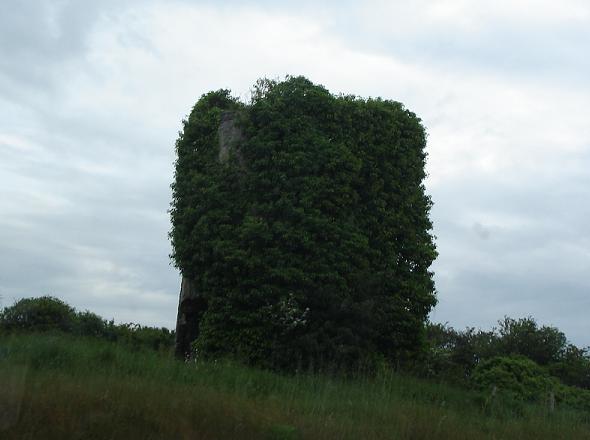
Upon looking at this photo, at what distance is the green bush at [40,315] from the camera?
2198 cm

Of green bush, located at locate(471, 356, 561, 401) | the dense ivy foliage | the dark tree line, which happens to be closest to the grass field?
the dense ivy foliage

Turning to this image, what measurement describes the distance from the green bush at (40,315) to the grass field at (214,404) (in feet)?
26.6

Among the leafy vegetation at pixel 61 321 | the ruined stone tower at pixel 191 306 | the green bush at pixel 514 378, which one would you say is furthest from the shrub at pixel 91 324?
the green bush at pixel 514 378

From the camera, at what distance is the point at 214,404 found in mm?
9750

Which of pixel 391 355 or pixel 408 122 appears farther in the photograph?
pixel 408 122

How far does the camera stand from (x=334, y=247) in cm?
1814

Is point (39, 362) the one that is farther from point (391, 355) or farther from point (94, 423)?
point (391, 355)

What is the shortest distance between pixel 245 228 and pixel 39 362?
729 centimetres

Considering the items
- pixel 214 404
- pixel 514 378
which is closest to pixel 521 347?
pixel 514 378

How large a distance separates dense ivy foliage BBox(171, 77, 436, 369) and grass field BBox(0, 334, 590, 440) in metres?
3.05

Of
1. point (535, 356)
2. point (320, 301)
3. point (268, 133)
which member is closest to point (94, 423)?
point (320, 301)

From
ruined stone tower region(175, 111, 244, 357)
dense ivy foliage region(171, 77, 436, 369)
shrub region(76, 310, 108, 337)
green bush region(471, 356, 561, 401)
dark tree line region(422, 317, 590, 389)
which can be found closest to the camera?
dense ivy foliage region(171, 77, 436, 369)

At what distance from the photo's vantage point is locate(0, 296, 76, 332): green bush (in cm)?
2198

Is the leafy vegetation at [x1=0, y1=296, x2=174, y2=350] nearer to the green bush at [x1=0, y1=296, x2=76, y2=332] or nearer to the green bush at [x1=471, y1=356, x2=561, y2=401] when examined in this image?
the green bush at [x1=0, y1=296, x2=76, y2=332]
